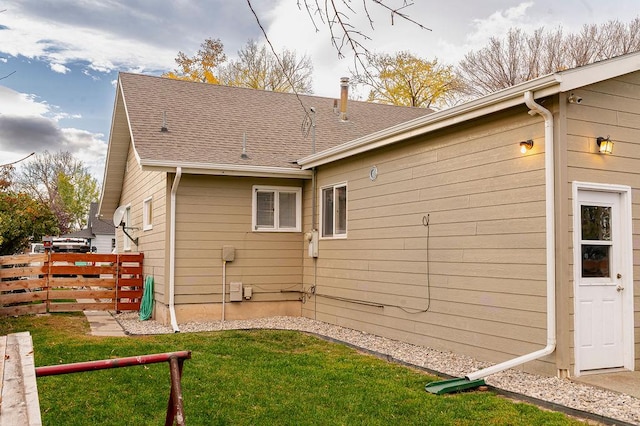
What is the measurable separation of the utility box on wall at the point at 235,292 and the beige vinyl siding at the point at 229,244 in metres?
0.14

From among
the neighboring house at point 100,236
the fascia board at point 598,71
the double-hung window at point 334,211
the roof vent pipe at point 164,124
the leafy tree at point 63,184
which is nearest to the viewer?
the fascia board at point 598,71

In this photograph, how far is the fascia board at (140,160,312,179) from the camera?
9953 mm

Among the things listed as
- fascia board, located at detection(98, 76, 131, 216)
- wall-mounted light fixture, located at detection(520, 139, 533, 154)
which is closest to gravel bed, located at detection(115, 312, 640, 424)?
wall-mounted light fixture, located at detection(520, 139, 533, 154)

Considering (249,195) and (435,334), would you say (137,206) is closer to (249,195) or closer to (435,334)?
(249,195)

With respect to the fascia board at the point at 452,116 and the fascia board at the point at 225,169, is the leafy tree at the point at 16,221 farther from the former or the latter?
the fascia board at the point at 452,116

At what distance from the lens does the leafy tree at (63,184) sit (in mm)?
39594

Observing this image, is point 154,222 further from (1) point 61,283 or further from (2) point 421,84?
(2) point 421,84

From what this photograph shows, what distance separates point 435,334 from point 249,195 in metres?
4.89

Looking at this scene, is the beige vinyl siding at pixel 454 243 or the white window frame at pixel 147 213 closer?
the beige vinyl siding at pixel 454 243

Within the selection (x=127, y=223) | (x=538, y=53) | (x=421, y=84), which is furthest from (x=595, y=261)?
(x=538, y=53)

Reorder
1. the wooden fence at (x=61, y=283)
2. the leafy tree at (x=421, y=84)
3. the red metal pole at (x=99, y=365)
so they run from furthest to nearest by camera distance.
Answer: the leafy tree at (x=421, y=84), the wooden fence at (x=61, y=283), the red metal pole at (x=99, y=365)

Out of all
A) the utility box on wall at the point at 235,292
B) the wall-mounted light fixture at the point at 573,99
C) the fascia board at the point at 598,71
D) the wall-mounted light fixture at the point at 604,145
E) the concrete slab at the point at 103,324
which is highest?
the fascia board at the point at 598,71

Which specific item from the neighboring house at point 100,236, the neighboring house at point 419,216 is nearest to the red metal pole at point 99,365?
the neighboring house at point 419,216

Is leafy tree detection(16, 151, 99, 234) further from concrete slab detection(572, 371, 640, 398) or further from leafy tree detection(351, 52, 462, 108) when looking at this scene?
concrete slab detection(572, 371, 640, 398)
